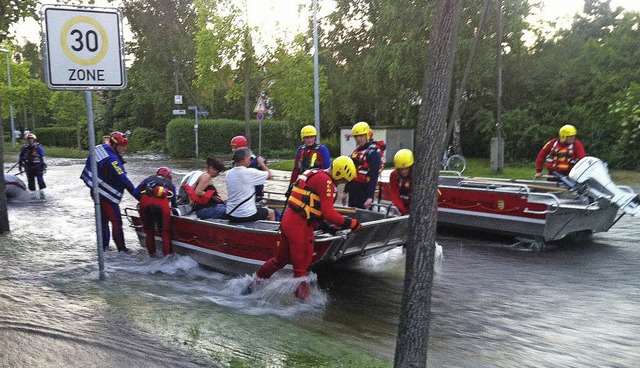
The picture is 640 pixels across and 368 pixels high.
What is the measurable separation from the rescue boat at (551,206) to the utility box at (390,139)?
610 inches

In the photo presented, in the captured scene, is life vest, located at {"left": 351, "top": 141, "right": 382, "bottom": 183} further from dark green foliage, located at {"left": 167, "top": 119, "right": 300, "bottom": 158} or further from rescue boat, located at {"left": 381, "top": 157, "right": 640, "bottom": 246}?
dark green foliage, located at {"left": 167, "top": 119, "right": 300, "bottom": 158}

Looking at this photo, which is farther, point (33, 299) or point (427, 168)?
point (33, 299)

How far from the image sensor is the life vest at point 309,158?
1026 centimetres

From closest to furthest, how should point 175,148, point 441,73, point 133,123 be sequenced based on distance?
1. point 441,73
2. point 175,148
3. point 133,123

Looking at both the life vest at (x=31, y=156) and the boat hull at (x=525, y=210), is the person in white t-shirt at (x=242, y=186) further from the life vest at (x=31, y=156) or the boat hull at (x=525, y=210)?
the life vest at (x=31, y=156)

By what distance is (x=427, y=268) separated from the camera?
3.93 m

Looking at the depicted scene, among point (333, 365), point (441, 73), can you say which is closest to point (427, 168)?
point (441, 73)

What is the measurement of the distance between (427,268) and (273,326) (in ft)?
8.38

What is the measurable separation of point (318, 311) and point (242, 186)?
2055 mm

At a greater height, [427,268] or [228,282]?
[427,268]

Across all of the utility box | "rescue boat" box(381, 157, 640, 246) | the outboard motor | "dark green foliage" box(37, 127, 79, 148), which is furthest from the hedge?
the outboard motor

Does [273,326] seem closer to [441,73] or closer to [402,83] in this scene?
[441,73]

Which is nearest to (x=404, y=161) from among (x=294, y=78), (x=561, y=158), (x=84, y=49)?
(x=561, y=158)

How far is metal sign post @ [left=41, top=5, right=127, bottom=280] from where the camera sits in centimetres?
702
